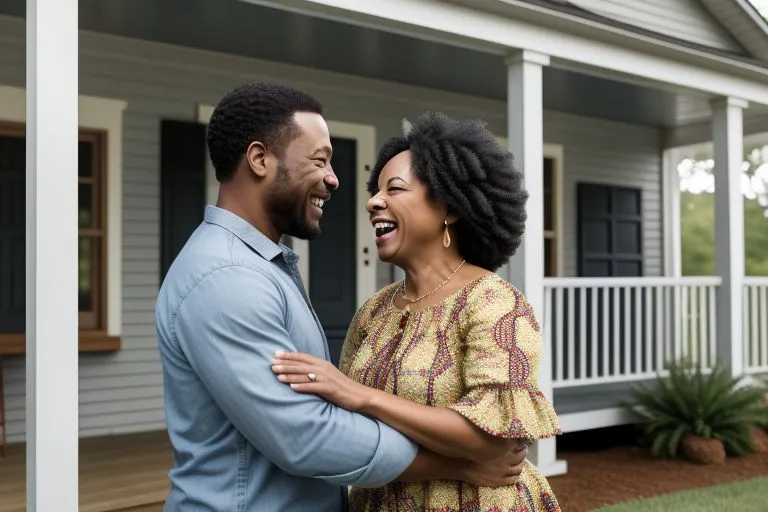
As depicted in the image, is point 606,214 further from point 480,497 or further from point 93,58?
point 480,497

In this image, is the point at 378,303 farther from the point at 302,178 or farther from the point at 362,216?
the point at 362,216

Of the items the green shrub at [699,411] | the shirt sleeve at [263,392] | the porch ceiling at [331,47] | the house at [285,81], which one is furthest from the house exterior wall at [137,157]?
the shirt sleeve at [263,392]

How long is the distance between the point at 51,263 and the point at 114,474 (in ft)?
5.94

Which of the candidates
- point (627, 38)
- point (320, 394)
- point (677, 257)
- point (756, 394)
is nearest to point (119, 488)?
point (320, 394)

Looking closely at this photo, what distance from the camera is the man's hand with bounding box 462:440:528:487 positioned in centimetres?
163

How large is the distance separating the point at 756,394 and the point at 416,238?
545cm

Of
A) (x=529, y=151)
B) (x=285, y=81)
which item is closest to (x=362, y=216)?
(x=285, y=81)

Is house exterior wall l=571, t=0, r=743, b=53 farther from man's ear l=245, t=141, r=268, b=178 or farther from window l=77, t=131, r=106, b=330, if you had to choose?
man's ear l=245, t=141, r=268, b=178

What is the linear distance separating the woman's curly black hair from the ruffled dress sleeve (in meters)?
0.20

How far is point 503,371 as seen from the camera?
158 cm

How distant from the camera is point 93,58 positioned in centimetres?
564

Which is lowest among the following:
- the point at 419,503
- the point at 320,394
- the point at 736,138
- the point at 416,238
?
the point at 419,503

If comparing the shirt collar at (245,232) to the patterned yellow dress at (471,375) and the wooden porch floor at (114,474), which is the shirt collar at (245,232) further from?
the wooden porch floor at (114,474)

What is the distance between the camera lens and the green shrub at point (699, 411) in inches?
244
